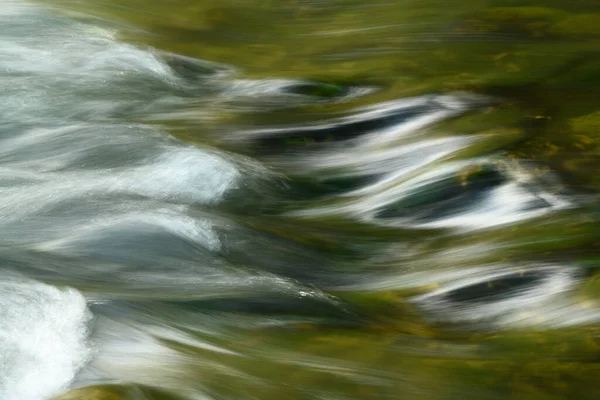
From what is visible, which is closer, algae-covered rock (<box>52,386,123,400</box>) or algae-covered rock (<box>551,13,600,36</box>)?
algae-covered rock (<box>52,386,123,400</box>)

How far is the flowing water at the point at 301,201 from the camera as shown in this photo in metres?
3.22

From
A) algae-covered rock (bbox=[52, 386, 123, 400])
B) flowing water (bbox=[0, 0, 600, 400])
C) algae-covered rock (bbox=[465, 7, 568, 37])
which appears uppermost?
algae-covered rock (bbox=[465, 7, 568, 37])

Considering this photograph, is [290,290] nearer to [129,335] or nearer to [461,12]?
[129,335]

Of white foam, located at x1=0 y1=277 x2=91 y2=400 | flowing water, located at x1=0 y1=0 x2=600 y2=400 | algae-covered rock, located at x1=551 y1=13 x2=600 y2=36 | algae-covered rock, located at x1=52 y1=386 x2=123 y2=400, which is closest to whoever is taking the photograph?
algae-covered rock, located at x1=52 y1=386 x2=123 y2=400

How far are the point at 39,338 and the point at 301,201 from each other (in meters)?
2.36

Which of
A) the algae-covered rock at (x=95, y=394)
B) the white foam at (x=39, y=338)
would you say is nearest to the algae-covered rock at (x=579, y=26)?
the white foam at (x=39, y=338)

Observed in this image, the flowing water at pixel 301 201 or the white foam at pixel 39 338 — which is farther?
the flowing water at pixel 301 201

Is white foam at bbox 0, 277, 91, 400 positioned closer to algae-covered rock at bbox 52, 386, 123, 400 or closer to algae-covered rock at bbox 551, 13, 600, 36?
algae-covered rock at bbox 52, 386, 123, 400

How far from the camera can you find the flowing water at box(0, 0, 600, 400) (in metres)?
3.22

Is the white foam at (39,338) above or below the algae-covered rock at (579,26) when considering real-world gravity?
below

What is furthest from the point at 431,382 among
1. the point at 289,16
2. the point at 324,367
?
the point at 289,16

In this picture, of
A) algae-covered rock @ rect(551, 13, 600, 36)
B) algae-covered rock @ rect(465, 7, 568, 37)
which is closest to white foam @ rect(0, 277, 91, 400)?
algae-covered rock @ rect(465, 7, 568, 37)

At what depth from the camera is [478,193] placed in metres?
4.84

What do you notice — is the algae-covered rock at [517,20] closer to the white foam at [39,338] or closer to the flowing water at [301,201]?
the flowing water at [301,201]
